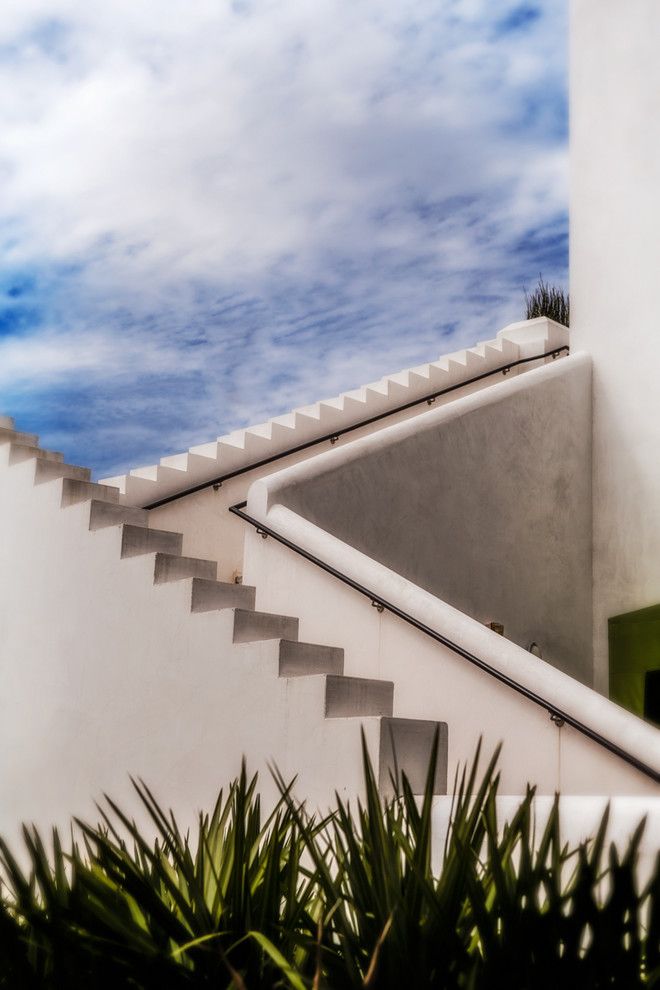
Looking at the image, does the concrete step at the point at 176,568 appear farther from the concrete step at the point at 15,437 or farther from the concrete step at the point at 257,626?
the concrete step at the point at 15,437

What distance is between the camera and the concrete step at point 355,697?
4473 millimetres

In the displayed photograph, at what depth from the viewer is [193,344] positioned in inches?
1356

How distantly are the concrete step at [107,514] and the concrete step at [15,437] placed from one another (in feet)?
3.34

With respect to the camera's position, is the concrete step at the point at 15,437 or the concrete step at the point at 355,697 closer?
the concrete step at the point at 355,697

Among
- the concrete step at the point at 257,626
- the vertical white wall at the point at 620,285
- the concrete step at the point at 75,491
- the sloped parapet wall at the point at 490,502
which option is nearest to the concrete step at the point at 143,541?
the concrete step at the point at 75,491

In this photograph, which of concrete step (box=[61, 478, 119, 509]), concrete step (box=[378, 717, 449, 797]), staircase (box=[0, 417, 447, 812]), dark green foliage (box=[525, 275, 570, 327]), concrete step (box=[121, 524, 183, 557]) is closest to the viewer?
concrete step (box=[378, 717, 449, 797])

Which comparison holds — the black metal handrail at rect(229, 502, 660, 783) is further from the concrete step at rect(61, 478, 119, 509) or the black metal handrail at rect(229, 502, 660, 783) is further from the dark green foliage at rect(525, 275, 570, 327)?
the dark green foliage at rect(525, 275, 570, 327)

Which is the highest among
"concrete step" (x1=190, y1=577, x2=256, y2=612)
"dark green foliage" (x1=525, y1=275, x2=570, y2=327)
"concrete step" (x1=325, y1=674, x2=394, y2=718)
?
"dark green foliage" (x1=525, y1=275, x2=570, y2=327)

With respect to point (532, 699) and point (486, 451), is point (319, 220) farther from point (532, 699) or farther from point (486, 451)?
point (532, 699)

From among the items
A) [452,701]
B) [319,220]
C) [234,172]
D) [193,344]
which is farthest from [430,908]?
[193,344]

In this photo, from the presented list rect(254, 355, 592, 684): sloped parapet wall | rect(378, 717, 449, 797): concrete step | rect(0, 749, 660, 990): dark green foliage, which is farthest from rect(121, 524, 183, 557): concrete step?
rect(0, 749, 660, 990): dark green foliage

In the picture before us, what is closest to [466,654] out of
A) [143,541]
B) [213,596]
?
[213,596]

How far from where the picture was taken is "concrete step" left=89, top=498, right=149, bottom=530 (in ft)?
19.0

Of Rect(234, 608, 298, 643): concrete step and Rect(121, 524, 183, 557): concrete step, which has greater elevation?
Result: Rect(121, 524, 183, 557): concrete step
